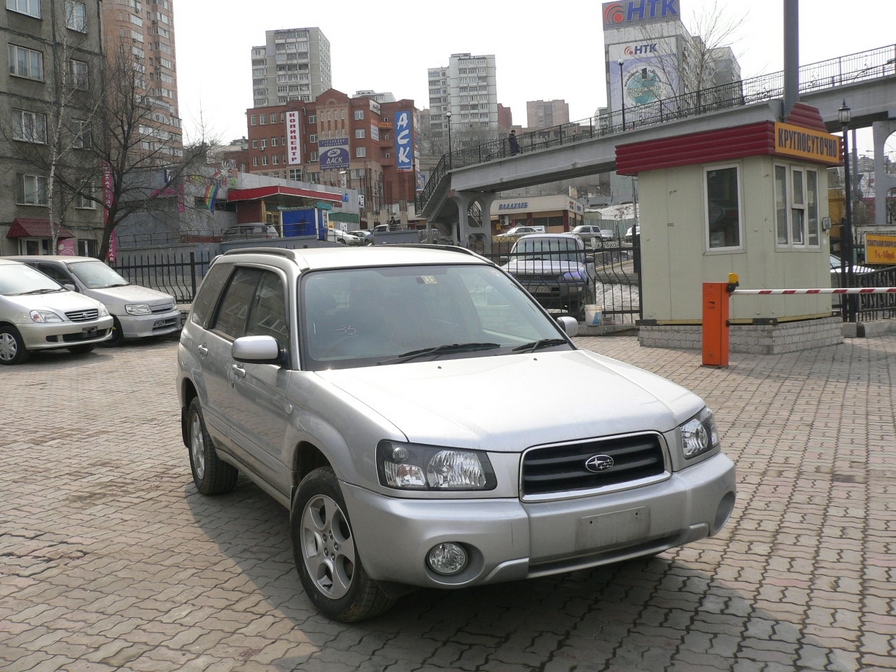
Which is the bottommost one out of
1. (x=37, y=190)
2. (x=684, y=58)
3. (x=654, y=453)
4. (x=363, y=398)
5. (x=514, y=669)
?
(x=514, y=669)

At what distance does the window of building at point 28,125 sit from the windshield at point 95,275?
2206 cm

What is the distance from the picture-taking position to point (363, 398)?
12.7 feet

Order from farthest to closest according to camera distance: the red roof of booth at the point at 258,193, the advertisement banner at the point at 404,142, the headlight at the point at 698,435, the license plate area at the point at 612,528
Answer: the advertisement banner at the point at 404,142 < the red roof of booth at the point at 258,193 < the headlight at the point at 698,435 < the license plate area at the point at 612,528

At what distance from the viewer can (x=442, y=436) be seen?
3.50 meters

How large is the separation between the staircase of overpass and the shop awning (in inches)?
1026

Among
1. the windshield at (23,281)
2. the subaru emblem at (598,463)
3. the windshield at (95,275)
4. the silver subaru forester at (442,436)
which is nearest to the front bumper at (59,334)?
the windshield at (23,281)

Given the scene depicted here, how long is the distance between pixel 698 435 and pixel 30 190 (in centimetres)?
4258

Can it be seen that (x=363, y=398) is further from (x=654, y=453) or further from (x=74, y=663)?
(x=74, y=663)

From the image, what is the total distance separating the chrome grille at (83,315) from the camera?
15.6m

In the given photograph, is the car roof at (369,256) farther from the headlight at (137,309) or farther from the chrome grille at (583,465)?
the headlight at (137,309)

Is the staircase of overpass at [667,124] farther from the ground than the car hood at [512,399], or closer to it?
farther from the ground

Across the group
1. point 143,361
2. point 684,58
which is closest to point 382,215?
point 684,58

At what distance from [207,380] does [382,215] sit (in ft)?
394

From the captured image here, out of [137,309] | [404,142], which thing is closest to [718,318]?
[137,309]
